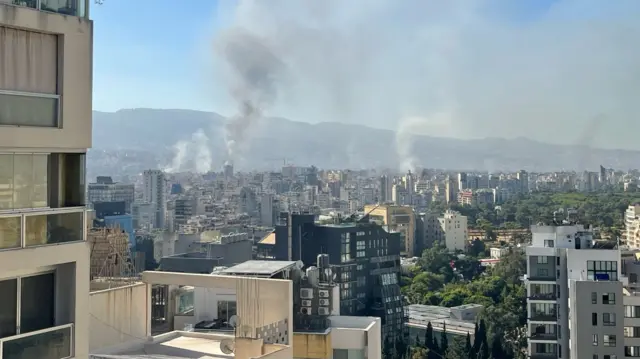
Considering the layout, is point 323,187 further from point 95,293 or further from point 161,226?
point 95,293

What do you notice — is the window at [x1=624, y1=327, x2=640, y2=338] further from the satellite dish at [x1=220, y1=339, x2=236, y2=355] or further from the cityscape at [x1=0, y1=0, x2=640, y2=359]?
the satellite dish at [x1=220, y1=339, x2=236, y2=355]

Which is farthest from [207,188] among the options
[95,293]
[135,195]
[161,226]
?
[95,293]

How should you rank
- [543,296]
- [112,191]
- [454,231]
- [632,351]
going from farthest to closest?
[112,191] < [454,231] < [543,296] < [632,351]

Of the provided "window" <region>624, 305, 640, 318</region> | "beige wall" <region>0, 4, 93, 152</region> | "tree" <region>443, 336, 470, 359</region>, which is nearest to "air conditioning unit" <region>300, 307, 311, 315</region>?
"beige wall" <region>0, 4, 93, 152</region>

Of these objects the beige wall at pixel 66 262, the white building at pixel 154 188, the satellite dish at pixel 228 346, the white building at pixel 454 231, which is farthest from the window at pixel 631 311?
the white building at pixel 154 188

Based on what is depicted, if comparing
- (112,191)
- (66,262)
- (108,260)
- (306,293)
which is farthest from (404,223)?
(66,262)

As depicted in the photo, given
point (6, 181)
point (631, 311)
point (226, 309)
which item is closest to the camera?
point (6, 181)

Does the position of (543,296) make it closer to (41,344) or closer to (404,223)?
(41,344)

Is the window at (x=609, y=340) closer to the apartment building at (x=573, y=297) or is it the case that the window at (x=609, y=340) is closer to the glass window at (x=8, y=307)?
the apartment building at (x=573, y=297)
